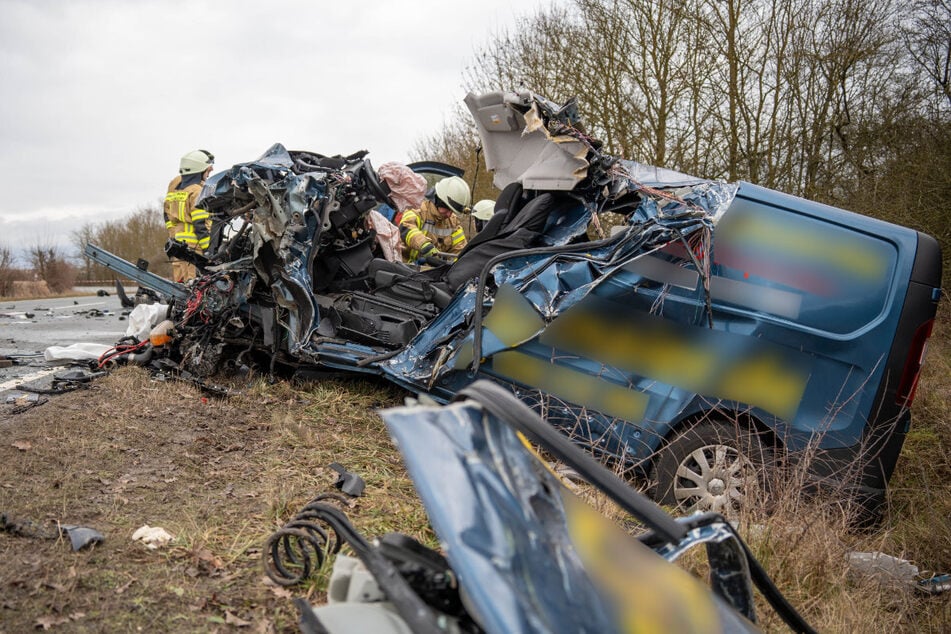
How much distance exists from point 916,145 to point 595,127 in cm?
461

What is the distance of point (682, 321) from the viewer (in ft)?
11.9

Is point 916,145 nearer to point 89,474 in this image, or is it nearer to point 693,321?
point 693,321

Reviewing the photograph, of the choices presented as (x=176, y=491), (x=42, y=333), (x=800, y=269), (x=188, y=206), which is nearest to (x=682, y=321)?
(x=800, y=269)

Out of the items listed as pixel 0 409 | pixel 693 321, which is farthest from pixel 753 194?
pixel 0 409

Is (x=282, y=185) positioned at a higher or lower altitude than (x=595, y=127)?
lower

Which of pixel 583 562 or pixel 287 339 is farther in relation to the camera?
pixel 287 339

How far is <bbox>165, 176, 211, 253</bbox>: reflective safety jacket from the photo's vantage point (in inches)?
291

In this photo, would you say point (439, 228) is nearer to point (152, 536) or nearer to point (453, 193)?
point (453, 193)

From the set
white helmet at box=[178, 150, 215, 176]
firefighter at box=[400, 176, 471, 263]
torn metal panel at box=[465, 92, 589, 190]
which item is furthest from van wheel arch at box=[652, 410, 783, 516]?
white helmet at box=[178, 150, 215, 176]

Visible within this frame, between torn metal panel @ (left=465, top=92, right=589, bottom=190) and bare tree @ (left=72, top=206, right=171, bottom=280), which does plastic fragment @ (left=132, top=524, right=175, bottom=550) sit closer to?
torn metal panel @ (left=465, top=92, right=589, bottom=190)

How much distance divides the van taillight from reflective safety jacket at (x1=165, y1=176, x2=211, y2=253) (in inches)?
252

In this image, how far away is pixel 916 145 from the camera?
9.66 meters

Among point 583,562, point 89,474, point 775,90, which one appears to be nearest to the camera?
point 583,562

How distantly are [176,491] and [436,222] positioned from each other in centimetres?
506
